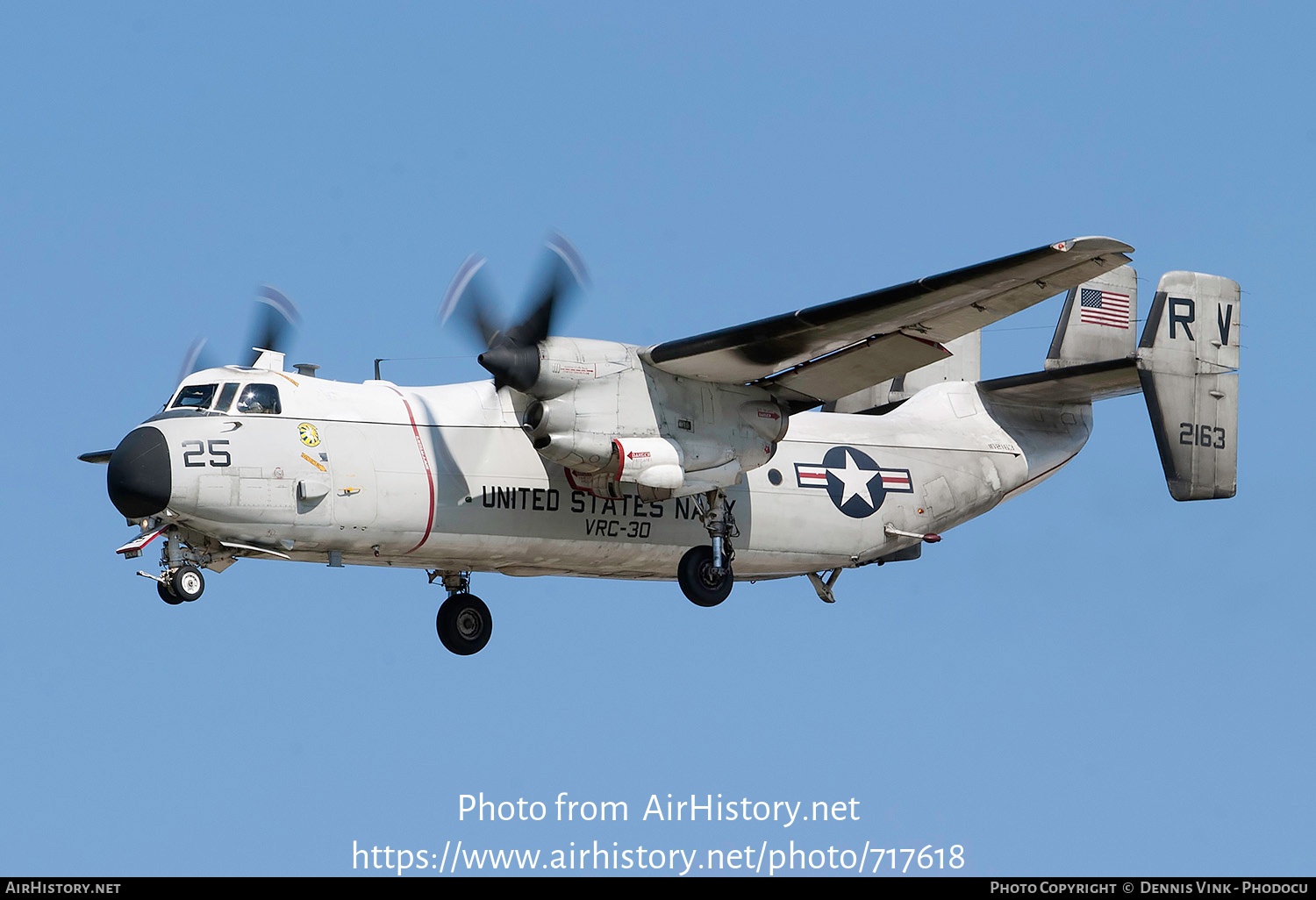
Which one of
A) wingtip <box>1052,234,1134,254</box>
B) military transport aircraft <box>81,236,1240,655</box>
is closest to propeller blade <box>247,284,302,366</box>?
→ military transport aircraft <box>81,236,1240,655</box>

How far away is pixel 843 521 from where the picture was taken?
2245 cm

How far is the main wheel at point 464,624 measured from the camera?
2191 centimetres

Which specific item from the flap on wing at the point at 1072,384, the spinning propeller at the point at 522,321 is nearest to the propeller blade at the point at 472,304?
the spinning propeller at the point at 522,321

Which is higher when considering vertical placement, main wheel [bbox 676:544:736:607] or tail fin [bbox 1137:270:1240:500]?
tail fin [bbox 1137:270:1240:500]

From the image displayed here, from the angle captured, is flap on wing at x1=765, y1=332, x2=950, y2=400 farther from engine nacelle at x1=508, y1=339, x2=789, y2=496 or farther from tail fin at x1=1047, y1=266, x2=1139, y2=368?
tail fin at x1=1047, y1=266, x2=1139, y2=368

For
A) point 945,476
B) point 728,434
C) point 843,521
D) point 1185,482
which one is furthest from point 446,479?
point 1185,482

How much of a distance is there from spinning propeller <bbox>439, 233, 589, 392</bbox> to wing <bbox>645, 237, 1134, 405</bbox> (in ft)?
3.89

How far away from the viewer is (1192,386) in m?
22.5

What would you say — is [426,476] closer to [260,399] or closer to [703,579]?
[260,399]

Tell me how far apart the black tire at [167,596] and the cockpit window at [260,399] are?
1946 mm

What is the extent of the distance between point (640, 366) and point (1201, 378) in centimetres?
710

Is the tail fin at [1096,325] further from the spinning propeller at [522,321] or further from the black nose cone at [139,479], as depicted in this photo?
the black nose cone at [139,479]

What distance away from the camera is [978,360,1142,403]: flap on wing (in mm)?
23062
